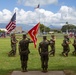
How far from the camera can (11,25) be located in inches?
1041

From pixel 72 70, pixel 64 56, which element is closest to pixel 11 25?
pixel 64 56

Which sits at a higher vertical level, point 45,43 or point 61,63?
point 45,43

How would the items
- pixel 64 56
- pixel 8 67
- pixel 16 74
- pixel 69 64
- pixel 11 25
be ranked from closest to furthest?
pixel 16 74, pixel 8 67, pixel 69 64, pixel 64 56, pixel 11 25

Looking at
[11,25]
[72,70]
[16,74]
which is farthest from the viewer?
[11,25]

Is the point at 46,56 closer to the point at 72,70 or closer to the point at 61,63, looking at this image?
the point at 72,70

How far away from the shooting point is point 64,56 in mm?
23531

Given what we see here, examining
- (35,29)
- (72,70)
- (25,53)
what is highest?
(35,29)

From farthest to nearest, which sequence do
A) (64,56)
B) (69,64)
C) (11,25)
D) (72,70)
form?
1. (11,25)
2. (64,56)
3. (69,64)
4. (72,70)

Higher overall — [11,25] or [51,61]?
[11,25]

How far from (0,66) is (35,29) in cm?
392

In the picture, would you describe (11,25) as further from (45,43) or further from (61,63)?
(45,43)

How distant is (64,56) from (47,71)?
318 inches

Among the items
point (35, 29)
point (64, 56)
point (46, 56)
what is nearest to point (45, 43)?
point (46, 56)

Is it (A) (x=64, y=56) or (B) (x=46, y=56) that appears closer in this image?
(B) (x=46, y=56)
